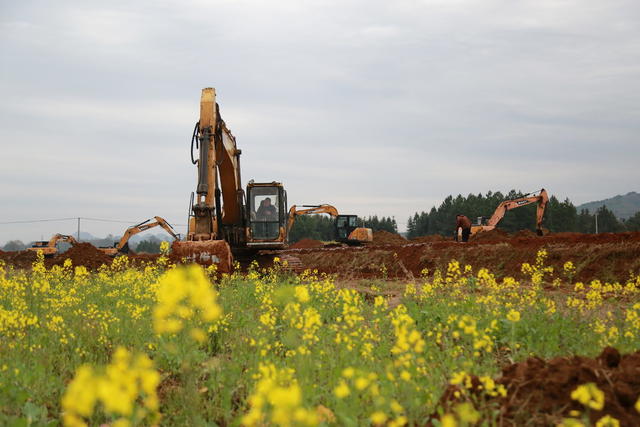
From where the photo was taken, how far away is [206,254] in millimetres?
12305

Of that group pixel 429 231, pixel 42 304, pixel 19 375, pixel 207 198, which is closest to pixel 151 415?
pixel 19 375

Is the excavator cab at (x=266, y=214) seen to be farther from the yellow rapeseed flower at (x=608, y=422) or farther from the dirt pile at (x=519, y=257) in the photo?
the yellow rapeseed flower at (x=608, y=422)

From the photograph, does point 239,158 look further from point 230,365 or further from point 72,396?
point 72,396

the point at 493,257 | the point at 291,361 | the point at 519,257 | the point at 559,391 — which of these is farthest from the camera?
the point at 493,257

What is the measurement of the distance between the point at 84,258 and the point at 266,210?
9615 millimetres

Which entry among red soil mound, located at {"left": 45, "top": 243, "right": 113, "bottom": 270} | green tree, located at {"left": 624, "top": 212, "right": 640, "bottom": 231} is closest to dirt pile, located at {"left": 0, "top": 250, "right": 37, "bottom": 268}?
red soil mound, located at {"left": 45, "top": 243, "right": 113, "bottom": 270}

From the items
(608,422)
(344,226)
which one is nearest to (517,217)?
(344,226)

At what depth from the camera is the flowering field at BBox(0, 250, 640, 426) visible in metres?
3.06

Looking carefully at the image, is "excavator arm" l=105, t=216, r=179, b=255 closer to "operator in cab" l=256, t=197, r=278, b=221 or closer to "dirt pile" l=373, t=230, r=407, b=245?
"operator in cab" l=256, t=197, r=278, b=221

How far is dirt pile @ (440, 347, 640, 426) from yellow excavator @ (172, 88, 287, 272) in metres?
9.16

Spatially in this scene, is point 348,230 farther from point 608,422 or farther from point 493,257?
point 608,422

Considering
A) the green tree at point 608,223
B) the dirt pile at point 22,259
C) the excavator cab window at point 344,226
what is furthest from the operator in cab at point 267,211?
the green tree at point 608,223

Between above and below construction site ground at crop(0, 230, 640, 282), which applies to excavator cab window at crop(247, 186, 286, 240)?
above

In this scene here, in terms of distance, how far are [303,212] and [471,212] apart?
68622mm
